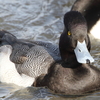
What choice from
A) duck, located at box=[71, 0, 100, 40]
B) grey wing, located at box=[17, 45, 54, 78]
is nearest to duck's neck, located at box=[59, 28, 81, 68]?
grey wing, located at box=[17, 45, 54, 78]

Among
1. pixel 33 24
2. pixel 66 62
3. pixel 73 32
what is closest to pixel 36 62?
pixel 66 62

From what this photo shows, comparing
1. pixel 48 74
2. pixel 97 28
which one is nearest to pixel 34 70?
pixel 48 74

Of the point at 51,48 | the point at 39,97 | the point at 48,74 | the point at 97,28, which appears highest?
the point at 97,28

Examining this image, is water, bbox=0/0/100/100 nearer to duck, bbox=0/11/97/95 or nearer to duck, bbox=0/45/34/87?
duck, bbox=0/45/34/87

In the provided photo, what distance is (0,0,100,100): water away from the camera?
18.5 feet

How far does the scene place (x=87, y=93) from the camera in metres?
5.43

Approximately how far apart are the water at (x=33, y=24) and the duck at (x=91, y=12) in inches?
13.0

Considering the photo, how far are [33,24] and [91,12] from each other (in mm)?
1504

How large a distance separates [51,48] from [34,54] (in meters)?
0.40

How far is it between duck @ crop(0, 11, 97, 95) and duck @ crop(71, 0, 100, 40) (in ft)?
7.54

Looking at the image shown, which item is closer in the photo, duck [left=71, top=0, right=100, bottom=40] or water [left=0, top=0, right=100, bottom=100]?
water [left=0, top=0, right=100, bottom=100]

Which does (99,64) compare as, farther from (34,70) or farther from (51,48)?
(34,70)

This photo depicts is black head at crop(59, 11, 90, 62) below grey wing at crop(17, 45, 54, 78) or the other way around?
the other way around

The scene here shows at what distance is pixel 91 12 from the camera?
8.45 m
